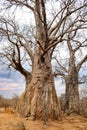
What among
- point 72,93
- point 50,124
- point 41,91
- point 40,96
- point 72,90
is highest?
point 72,90

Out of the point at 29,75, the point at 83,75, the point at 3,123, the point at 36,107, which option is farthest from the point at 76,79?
the point at 3,123

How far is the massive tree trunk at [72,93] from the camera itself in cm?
1427

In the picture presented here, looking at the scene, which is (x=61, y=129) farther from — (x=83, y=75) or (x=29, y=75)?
(x=83, y=75)

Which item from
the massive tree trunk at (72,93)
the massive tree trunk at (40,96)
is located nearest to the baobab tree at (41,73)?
the massive tree trunk at (40,96)

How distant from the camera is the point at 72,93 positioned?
47.9 ft

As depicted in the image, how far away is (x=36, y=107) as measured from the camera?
1017 cm

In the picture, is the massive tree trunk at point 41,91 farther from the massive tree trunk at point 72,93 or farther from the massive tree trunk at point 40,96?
the massive tree trunk at point 72,93

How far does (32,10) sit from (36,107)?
391 cm

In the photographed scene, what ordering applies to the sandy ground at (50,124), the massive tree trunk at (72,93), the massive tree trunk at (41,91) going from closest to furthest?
the sandy ground at (50,124)
the massive tree trunk at (41,91)
the massive tree trunk at (72,93)

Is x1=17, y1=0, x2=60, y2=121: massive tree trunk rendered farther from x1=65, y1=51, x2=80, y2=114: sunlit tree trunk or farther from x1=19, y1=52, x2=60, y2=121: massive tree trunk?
x1=65, y1=51, x2=80, y2=114: sunlit tree trunk

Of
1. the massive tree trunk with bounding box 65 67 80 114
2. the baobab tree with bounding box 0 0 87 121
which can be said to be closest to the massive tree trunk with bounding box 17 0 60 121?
the baobab tree with bounding box 0 0 87 121

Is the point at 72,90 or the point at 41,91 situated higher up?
the point at 72,90

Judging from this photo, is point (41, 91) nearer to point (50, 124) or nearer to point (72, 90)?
point (50, 124)

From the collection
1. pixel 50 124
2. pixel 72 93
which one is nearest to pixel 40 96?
pixel 50 124
